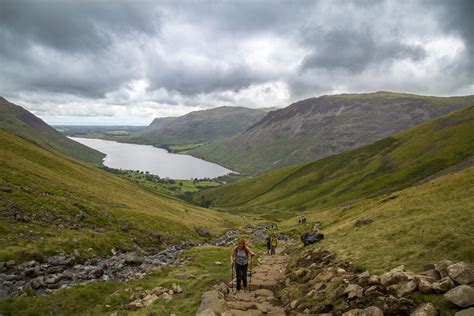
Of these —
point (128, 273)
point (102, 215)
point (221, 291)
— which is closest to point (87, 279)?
point (128, 273)

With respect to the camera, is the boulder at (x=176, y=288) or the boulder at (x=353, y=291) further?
the boulder at (x=176, y=288)

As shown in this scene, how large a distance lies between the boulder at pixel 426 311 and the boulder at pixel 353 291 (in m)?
3.03

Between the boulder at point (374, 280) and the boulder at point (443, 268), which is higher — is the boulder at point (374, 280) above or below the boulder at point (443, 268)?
below

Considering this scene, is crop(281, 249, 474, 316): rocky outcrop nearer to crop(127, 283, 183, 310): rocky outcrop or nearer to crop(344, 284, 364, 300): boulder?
crop(344, 284, 364, 300): boulder

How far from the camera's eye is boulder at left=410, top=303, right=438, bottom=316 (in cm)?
1191

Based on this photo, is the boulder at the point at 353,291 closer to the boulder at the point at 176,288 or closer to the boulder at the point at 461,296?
the boulder at the point at 461,296

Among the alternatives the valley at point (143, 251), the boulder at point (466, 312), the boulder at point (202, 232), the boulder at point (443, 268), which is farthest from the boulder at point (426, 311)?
the boulder at point (202, 232)

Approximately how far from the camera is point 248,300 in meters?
19.3

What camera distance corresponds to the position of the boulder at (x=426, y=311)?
39.1ft

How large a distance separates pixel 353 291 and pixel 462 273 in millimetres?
4660

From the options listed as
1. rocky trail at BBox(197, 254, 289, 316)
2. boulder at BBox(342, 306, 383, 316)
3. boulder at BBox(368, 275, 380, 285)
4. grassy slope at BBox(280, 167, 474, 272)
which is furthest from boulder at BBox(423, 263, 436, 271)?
rocky trail at BBox(197, 254, 289, 316)

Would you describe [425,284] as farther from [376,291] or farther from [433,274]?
[376,291]

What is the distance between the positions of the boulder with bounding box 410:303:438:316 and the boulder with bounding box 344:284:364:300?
119 inches

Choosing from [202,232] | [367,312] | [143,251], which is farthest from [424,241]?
[202,232]
